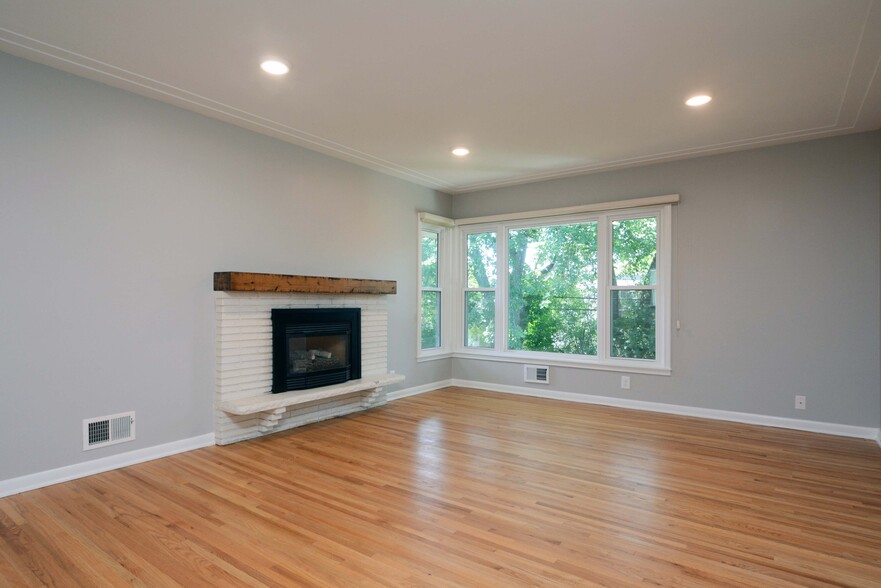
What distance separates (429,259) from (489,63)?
3485 millimetres

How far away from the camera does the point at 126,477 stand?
3.09m

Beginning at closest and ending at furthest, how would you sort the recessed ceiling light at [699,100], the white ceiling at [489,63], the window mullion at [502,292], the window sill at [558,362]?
the white ceiling at [489,63], the recessed ceiling light at [699,100], the window sill at [558,362], the window mullion at [502,292]

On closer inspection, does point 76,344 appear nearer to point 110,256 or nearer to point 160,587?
point 110,256

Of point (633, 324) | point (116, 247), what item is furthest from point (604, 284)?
point (116, 247)

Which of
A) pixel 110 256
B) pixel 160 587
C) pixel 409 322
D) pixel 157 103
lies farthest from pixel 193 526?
pixel 409 322

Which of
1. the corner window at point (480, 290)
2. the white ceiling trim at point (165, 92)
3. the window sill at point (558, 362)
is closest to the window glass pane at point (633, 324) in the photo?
the window sill at point (558, 362)

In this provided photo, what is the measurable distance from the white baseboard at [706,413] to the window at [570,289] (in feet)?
1.17

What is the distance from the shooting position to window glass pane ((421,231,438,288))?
6172mm

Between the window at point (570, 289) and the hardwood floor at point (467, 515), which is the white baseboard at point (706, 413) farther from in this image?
the window at point (570, 289)

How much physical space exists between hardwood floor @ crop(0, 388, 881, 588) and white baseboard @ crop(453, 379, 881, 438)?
0.19 metres

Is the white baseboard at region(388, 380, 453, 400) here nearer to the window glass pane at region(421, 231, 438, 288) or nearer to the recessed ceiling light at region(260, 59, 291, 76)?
the window glass pane at region(421, 231, 438, 288)

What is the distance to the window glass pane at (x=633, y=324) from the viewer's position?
5.13 m

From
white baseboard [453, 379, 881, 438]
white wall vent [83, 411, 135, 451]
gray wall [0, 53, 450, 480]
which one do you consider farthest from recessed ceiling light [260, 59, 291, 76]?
white baseboard [453, 379, 881, 438]

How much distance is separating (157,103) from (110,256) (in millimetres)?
1170
